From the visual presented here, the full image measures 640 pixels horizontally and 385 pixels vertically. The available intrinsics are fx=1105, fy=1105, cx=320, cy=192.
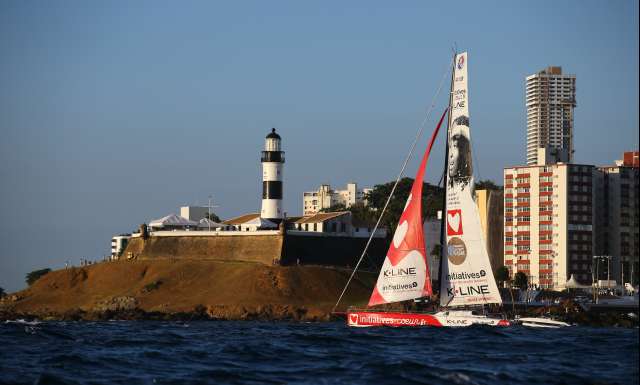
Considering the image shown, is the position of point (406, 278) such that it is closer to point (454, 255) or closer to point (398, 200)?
point (454, 255)

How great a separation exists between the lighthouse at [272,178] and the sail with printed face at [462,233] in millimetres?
44242

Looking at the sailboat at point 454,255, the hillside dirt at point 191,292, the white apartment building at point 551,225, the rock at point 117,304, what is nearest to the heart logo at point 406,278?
the sailboat at point 454,255

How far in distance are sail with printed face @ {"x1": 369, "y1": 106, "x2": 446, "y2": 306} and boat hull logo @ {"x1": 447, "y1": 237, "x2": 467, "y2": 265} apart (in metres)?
1.20

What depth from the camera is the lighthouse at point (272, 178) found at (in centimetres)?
9519

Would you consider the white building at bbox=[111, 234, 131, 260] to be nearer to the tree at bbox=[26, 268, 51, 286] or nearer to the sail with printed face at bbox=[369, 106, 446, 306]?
the tree at bbox=[26, 268, 51, 286]

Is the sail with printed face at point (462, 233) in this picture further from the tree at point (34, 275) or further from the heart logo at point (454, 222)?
the tree at point (34, 275)

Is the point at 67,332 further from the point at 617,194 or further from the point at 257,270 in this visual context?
the point at 617,194

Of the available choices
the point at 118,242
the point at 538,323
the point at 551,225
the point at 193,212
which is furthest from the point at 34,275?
the point at 538,323

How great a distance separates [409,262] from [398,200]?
2827 inches

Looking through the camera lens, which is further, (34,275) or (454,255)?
(34,275)

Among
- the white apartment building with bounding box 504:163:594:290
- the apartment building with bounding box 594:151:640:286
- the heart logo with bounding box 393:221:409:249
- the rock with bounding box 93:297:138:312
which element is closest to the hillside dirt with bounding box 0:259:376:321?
the rock with bounding box 93:297:138:312

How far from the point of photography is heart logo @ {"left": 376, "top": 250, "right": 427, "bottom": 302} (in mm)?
51750

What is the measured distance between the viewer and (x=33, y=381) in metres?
30.9

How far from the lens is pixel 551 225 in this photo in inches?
4483
